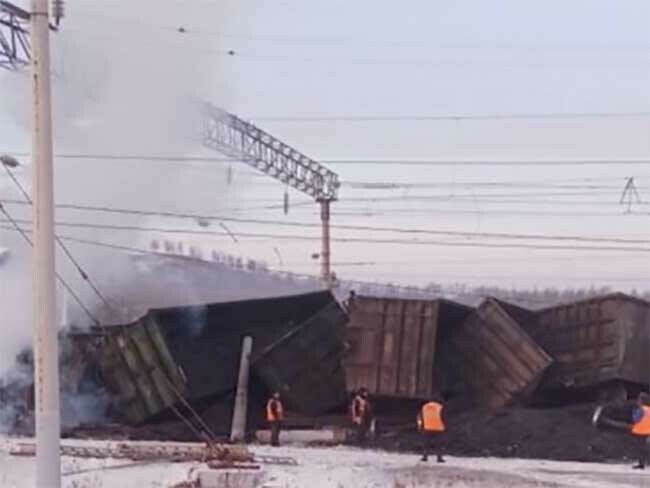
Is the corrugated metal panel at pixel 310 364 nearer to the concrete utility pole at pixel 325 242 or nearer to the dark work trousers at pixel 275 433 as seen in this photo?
the dark work trousers at pixel 275 433

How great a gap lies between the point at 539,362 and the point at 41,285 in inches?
541

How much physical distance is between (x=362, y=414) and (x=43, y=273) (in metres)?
13.2

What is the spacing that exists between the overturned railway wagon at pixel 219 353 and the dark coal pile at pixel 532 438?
1.84 metres

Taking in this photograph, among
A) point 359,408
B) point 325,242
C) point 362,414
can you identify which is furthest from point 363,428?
point 325,242

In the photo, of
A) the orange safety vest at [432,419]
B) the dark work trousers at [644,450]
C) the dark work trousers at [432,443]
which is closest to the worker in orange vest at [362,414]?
the dark work trousers at [432,443]

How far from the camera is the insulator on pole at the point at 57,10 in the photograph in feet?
28.0

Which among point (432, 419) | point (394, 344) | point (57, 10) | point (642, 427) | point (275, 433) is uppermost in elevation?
point (57, 10)

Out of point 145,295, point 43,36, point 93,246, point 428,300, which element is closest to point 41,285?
point 43,36

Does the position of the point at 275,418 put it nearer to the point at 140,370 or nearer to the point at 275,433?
the point at 275,433

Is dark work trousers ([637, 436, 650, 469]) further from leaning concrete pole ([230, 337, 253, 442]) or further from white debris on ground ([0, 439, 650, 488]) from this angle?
leaning concrete pole ([230, 337, 253, 442])

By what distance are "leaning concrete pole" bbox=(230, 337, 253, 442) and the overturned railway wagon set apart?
19 centimetres

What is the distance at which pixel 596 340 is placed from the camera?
20.9m

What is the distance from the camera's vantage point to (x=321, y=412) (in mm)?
21875

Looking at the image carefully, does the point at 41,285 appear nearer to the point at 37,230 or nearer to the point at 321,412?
the point at 37,230
